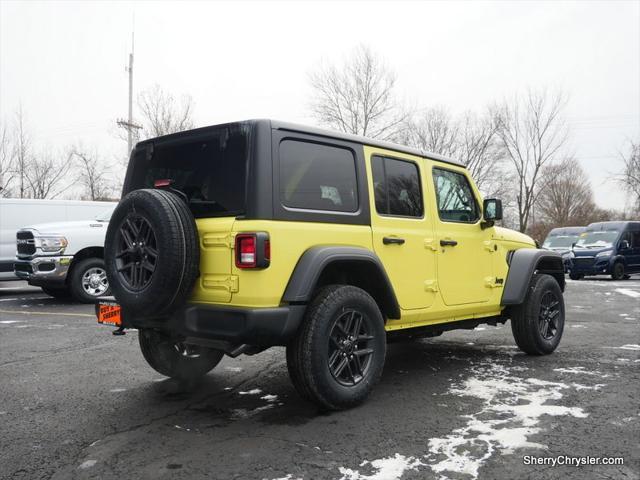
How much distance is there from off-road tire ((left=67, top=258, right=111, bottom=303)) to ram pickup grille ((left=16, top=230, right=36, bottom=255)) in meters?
0.83

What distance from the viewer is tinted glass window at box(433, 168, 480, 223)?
5.16m

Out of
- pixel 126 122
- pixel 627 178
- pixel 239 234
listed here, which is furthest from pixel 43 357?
pixel 627 178

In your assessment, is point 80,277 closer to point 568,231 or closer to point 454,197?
point 454,197

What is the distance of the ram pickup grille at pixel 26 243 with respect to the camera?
10.3 meters

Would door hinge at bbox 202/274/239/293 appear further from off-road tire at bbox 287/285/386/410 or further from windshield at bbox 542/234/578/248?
windshield at bbox 542/234/578/248

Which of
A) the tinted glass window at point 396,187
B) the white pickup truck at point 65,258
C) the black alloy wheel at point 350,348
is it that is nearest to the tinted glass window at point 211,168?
the black alloy wheel at point 350,348

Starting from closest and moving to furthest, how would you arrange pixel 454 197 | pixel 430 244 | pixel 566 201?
pixel 430 244
pixel 454 197
pixel 566 201

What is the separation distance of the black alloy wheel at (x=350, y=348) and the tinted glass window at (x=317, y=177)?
0.80 meters

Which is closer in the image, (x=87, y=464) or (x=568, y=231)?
(x=87, y=464)

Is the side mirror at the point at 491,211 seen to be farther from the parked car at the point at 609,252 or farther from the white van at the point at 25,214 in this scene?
the parked car at the point at 609,252

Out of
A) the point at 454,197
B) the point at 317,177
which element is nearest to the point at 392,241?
the point at 317,177

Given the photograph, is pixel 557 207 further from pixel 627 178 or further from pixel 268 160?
pixel 268 160

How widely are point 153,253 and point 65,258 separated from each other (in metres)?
7.28

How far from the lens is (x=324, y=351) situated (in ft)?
12.2
